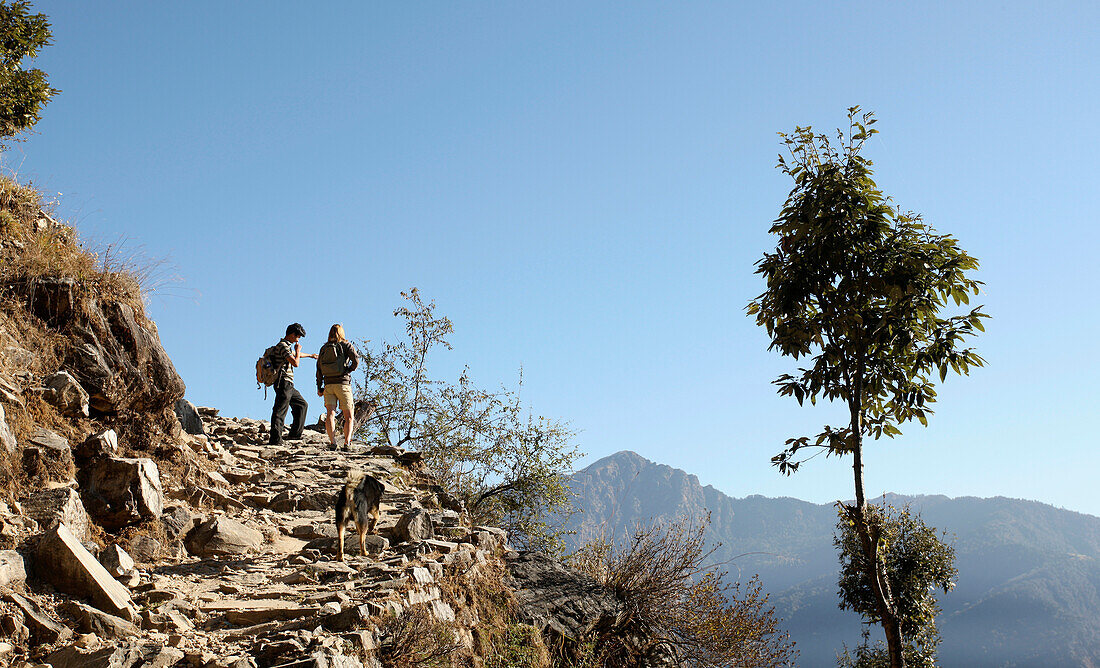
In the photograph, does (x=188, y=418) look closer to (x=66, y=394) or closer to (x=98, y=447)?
(x=66, y=394)

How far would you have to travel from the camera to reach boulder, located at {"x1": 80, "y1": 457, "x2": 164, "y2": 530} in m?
6.32

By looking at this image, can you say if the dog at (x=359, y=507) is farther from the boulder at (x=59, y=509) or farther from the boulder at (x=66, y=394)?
the boulder at (x=66, y=394)

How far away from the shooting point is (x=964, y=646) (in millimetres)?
177750

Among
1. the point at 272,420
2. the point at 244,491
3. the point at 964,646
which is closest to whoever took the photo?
the point at 244,491

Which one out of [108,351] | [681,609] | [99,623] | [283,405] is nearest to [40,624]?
[99,623]

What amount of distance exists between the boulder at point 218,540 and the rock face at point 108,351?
171cm

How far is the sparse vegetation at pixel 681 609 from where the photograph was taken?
7961 millimetres

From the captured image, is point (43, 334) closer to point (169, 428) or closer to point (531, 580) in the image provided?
point (169, 428)

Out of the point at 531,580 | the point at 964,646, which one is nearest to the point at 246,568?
the point at 531,580

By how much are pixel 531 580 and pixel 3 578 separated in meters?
4.91

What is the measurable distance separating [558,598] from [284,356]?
653 centimetres

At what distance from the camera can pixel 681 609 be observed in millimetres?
8297

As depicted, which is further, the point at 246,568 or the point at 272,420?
the point at 272,420

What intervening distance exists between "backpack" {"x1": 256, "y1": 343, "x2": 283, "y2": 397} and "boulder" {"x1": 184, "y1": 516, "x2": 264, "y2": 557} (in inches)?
195
